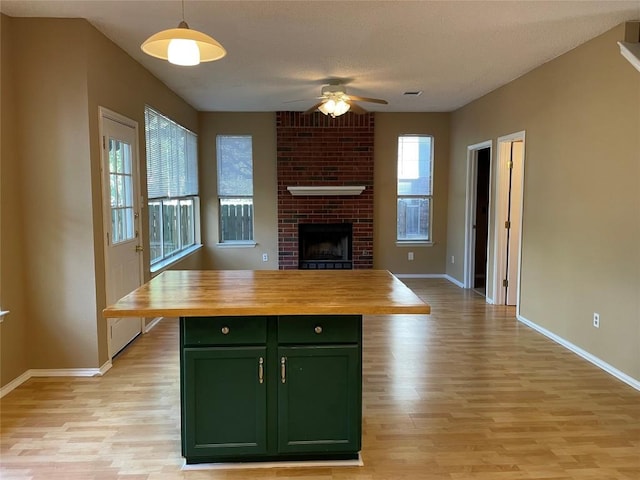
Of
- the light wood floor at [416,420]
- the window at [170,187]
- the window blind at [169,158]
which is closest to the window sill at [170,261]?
the window at [170,187]

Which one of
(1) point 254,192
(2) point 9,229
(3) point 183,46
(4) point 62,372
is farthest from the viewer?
(1) point 254,192

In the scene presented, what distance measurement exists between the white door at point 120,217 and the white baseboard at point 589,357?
3792mm

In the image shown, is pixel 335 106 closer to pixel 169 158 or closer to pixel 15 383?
pixel 169 158

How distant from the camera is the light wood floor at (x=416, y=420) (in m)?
2.21

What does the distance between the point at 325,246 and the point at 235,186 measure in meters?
1.70

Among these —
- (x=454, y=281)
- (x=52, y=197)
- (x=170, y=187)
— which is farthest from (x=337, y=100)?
(x=454, y=281)

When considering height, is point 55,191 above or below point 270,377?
above

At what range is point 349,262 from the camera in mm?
7141

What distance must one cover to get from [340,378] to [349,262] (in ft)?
16.4

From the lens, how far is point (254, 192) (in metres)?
7.08

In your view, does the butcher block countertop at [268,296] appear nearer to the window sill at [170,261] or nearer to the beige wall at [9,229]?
the beige wall at [9,229]

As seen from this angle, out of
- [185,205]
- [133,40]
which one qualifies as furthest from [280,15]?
[185,205]

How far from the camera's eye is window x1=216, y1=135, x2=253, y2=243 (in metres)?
7.06

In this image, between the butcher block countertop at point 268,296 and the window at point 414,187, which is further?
the window at point 414,187
